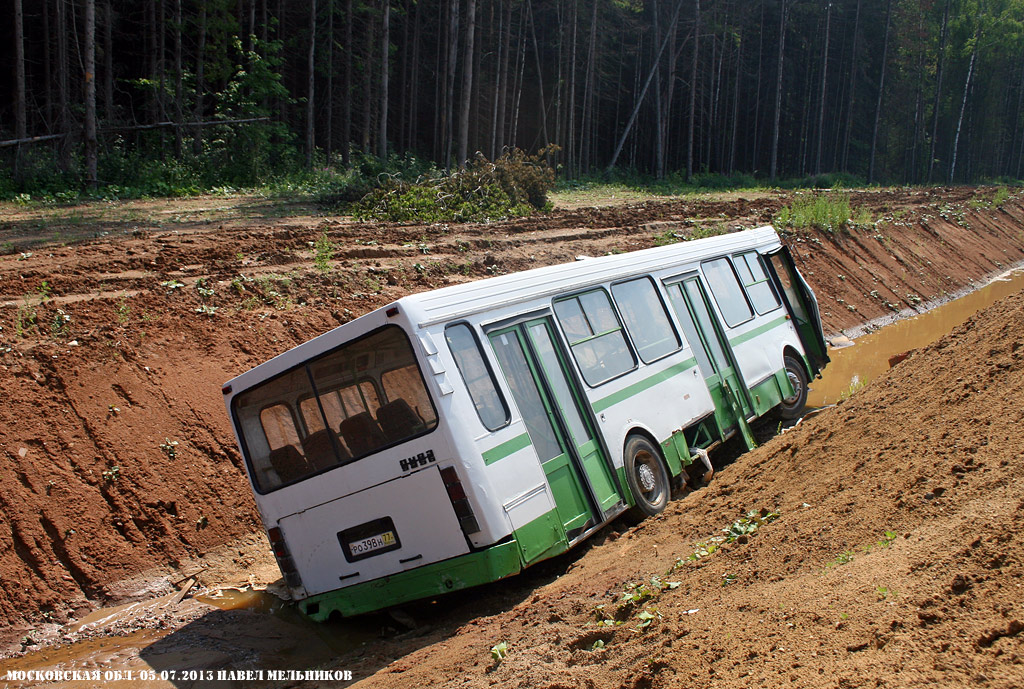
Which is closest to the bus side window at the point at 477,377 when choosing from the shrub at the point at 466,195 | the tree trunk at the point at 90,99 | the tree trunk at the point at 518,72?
the shrub at the point at 466,195

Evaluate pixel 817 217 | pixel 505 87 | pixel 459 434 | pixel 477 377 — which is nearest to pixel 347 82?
pixel 505 87

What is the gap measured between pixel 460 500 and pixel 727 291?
5.74m

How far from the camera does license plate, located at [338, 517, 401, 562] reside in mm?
6543

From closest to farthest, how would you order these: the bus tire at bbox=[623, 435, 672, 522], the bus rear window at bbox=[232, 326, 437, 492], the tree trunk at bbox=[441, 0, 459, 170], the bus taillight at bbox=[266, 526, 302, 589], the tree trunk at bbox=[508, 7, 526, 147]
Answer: the bus rear window at bbox=[232, 326, 437, 492] < the bus taillight at bbox=[266, 526, 302, 589] < the bus tire at bbox=[623, 435, 672, 522] < the tree trunk at bbox=[441, 0, 459, 170] < the tree trunk at bbox=[508, 7, 526, 147]

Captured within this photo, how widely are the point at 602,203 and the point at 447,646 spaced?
27717 millimetres

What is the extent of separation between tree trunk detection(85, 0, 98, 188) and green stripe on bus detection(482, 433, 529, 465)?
19.3 m

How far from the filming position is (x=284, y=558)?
711 cm

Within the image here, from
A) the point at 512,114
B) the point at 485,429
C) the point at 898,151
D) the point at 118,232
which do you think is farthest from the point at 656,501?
the point at 898,151

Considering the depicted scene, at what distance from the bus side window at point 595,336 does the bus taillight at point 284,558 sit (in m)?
3.02

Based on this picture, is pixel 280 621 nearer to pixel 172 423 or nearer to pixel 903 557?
pixel 172 423

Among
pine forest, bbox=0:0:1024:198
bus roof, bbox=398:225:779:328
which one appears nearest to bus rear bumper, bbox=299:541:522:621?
bus roof, bbox=398:225:779:328

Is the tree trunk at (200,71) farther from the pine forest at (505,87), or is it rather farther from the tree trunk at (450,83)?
the tree trunk at (450,83)

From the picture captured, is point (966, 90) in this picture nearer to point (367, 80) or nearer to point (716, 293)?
point (367, 80)

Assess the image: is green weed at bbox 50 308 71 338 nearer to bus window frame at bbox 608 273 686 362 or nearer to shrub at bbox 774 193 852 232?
bus window frame at bbox 608 273 686 362
